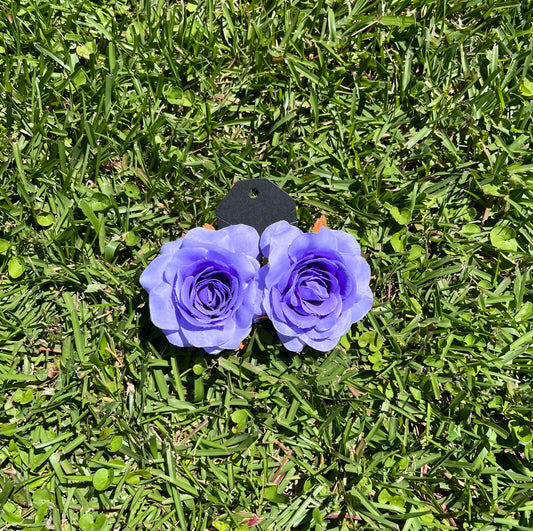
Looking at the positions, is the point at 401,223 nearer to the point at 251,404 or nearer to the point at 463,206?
the point at 463,206

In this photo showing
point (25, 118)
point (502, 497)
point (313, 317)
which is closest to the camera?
point (313, 317)

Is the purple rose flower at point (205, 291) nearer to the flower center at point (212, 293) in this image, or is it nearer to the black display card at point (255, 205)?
the flower center at point (212, 293)

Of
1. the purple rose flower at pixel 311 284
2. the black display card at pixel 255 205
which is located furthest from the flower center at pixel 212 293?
the black display card at pixel 255 205

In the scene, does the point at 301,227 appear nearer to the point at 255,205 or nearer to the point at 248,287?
the point at 255,205

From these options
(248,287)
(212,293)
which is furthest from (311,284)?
(212,293)

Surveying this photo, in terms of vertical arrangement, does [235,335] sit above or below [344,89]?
below

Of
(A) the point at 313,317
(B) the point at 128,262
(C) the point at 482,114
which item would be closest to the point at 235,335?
(A) the point at 313,317
